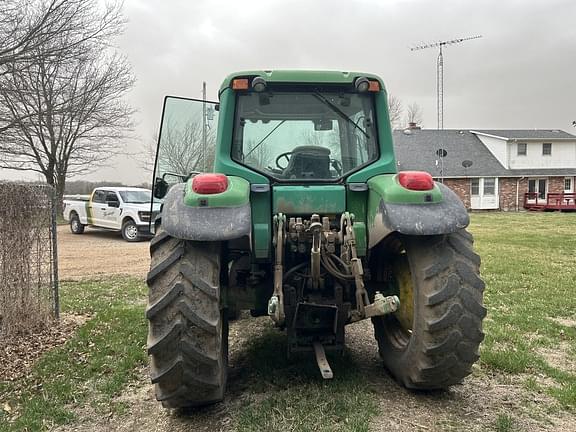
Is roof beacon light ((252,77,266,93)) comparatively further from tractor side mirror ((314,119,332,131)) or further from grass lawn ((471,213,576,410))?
grass lawn ((471,213,576,410))

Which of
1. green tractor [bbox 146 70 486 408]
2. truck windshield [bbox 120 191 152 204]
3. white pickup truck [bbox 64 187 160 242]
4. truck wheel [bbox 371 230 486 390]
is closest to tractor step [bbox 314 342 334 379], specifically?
green tractor [bbox 146 70 486 408]

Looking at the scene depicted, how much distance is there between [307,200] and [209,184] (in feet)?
2.45

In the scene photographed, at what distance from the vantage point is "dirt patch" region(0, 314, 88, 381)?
445 cm

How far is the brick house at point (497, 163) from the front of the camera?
105 feet

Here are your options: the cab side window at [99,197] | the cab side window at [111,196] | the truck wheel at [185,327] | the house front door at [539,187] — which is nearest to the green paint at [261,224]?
the truck wheel at [185,327]

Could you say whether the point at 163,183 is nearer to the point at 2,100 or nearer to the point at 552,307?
the point at 552,307

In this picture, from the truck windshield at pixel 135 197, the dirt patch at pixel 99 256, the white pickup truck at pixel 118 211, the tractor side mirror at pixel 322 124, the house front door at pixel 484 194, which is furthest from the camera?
the house front door at pixel 484 194

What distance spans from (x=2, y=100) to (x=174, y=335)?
1797 cm

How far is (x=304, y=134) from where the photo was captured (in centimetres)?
402

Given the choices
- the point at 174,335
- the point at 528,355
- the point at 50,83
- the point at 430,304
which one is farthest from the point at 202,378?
the point at 50,83

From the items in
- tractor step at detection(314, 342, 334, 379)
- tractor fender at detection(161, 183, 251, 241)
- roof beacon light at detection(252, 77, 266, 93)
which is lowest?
tractor step at detection(314, 342, 334, 379)

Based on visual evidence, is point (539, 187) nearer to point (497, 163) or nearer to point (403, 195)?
point (497, 163)

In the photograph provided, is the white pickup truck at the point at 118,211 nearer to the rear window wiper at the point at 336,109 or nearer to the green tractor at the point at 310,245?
the green tractor at the point at 310,245

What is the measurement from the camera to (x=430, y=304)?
128 inches
